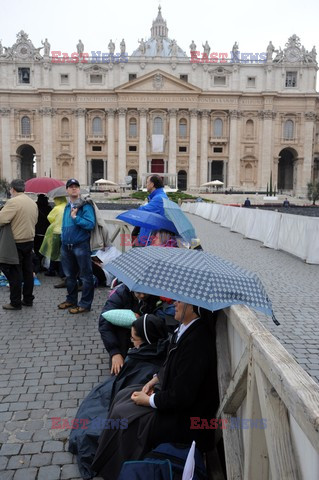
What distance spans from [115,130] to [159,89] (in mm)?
8222

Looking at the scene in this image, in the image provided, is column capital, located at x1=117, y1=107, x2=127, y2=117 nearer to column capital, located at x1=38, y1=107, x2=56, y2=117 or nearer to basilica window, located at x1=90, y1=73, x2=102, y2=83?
basilica window, located at x1=90, y1=73, x2=102, y2=83

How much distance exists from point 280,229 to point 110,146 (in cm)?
4749

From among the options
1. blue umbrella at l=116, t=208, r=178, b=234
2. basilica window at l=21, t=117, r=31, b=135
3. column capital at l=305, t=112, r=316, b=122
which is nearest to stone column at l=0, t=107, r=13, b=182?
basilica window at l=21, t=117, r=31, b=135

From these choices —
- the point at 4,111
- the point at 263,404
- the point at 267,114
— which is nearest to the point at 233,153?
the point at 267,114

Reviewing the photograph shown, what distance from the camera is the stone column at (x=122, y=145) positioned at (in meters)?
57.2

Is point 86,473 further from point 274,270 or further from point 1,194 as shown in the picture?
point 1,194

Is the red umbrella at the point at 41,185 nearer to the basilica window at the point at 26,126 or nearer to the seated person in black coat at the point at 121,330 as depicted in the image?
the seated person in black coat at the point at 121,330

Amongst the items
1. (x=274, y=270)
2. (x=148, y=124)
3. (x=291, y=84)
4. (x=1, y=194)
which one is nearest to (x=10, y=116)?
(x=1, y=194)

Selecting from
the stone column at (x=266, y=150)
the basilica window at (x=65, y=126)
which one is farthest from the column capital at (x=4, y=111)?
the stone column at (x=266, y=150)

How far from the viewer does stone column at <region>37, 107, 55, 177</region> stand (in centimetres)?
5711

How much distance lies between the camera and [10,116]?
57.4m

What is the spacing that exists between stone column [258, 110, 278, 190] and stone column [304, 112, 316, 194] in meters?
4.78

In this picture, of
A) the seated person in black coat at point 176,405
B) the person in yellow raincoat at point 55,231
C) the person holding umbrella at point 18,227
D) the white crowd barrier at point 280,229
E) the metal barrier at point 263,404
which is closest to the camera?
the metal barrier at point 263,404

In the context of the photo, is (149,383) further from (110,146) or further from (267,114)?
(267,114)
